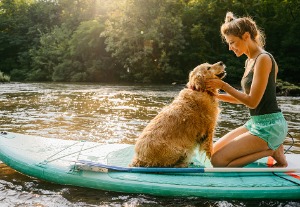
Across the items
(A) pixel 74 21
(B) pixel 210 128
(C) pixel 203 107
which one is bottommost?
(B) pixel 210 128

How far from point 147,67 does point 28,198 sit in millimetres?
26531

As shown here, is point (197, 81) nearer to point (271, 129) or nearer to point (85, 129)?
point (271, 129)

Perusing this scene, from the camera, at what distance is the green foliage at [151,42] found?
30.0 meters

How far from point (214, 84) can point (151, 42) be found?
87.4ft

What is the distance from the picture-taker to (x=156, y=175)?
13.2ft

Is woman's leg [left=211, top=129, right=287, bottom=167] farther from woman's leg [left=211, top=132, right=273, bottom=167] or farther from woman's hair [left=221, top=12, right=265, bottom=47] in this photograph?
woman's hair [left=221, top=12, right=265, bottom=47]

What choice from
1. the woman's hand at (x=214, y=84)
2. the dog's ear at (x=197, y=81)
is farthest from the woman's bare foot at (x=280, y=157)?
the dog's ear at (x=197, y=81)

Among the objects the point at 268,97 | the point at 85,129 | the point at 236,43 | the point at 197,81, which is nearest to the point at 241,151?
the point at 268,97

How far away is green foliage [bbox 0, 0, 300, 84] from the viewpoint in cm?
3000

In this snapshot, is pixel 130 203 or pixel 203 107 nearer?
pixel 130 203

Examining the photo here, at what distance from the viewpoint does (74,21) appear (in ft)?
129

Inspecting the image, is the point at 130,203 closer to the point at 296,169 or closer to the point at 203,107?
the point at 203,107

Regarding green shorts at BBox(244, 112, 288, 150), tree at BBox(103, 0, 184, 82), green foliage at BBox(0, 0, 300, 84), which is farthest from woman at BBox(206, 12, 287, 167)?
tree at BBox(103, 0, 184, 82)

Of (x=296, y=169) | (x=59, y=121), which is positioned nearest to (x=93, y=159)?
(x=296, y=169)
